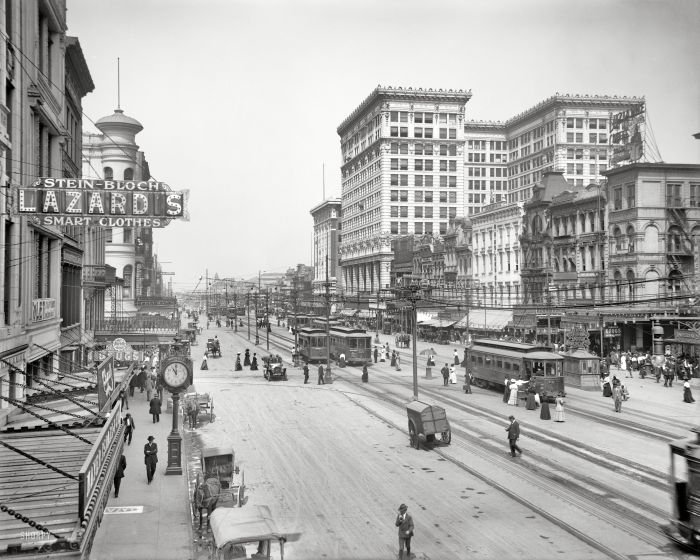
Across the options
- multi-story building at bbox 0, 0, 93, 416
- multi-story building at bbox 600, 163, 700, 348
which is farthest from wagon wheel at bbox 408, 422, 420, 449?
multi-story building at bbox 600, 163, 700, 348

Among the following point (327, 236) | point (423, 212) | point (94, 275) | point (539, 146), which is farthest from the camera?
point (327, 236)

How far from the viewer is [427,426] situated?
82.2 ft

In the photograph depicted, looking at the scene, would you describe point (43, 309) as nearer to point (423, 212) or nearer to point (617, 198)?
point (617, 198)

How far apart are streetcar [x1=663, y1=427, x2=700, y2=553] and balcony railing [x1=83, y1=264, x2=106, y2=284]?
119 ft

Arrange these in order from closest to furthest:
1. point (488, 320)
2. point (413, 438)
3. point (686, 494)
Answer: point (686, 494) < point (413, 438) < point (488, 320)

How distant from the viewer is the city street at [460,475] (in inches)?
601

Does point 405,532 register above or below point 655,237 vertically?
A: below

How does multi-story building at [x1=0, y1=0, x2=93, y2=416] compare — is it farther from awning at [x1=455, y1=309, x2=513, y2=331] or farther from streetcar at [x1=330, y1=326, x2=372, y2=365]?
awning at [x1=455, y1=309, x2=513, y2=331]

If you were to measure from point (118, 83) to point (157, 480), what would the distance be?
12.0 m

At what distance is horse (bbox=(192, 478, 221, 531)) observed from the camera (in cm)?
1638

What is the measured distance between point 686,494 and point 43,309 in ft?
71.0

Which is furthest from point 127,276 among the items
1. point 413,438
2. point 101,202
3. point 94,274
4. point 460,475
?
point 101,202

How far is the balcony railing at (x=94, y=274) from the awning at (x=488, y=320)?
38767mm

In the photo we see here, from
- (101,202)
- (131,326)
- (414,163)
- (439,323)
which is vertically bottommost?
(439,323)
